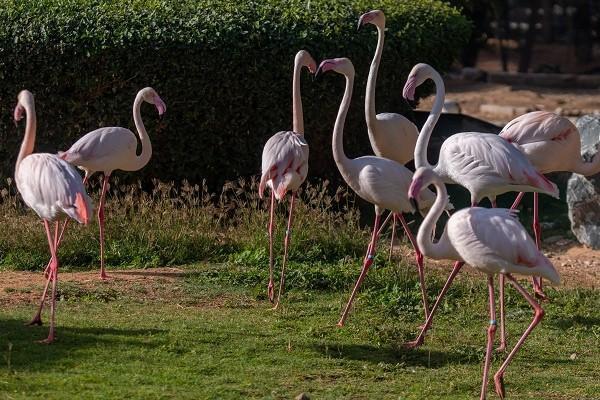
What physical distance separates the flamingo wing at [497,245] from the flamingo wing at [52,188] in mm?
2057

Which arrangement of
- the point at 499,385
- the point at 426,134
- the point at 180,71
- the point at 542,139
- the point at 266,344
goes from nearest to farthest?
the point at 499,385
the point at 266,344
the point at 426,134
the point at 542,139
the point at 180,71

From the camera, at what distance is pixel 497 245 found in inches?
233

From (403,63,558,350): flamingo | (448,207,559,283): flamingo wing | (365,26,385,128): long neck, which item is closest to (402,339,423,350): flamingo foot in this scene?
(403,63,558,350): flamingo

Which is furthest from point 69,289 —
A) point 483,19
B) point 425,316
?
point 483,19

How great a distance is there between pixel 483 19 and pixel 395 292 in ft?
46.7

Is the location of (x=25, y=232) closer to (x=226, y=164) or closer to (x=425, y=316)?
(x=226, y=164)

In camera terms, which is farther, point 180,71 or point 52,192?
point 180,71

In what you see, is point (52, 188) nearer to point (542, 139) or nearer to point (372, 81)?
point (372, 81)

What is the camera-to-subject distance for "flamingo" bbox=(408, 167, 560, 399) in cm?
592

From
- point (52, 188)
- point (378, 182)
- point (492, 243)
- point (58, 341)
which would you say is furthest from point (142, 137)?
point (492, 243)

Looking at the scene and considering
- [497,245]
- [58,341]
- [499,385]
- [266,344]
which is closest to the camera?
[497,245]

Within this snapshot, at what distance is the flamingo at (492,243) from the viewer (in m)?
5.92

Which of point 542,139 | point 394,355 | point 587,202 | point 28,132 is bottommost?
point 394,355

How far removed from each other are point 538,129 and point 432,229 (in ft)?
7.29
